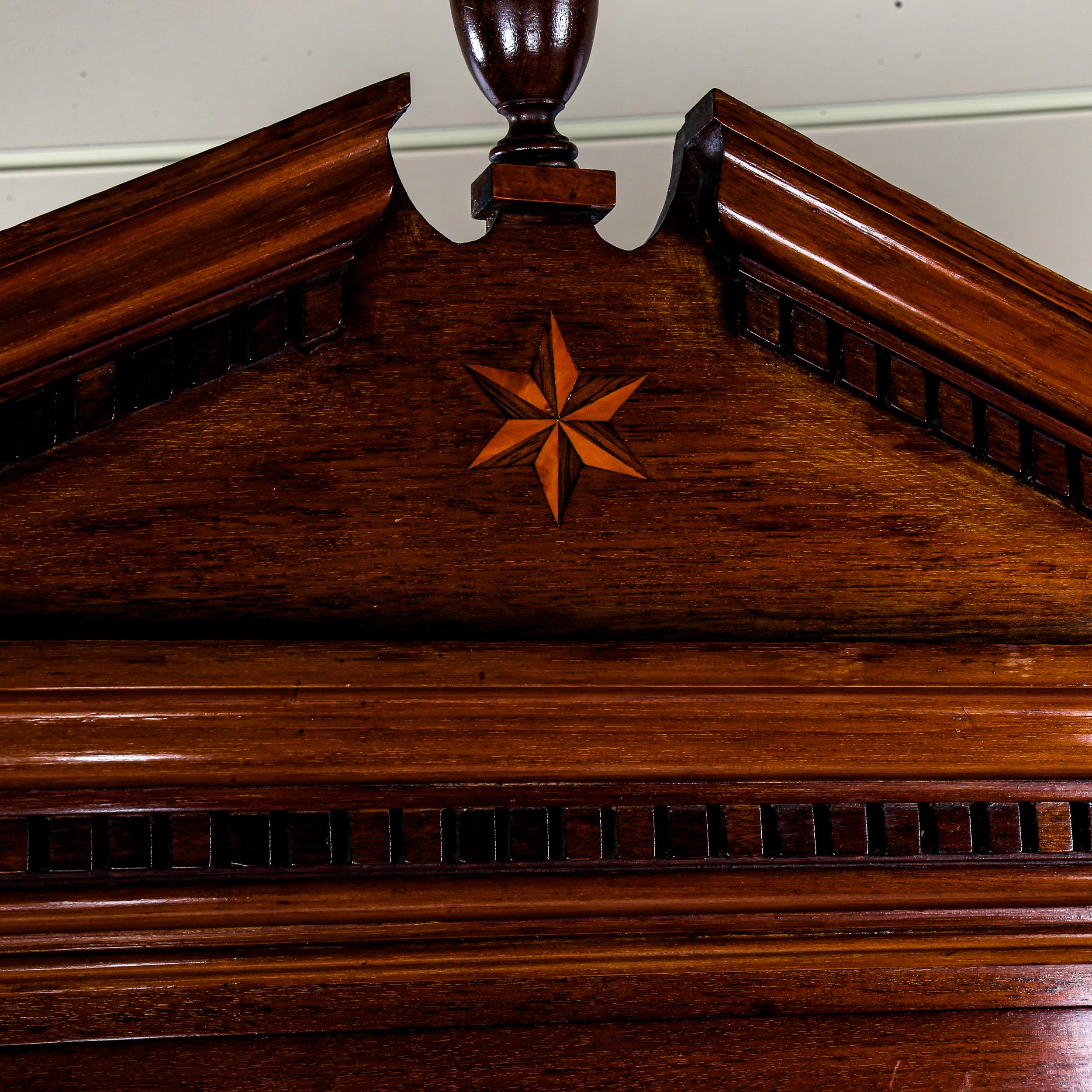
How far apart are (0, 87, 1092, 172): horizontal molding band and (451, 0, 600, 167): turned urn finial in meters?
0.31

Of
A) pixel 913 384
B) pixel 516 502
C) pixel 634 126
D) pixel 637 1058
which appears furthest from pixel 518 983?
pixel 634 126

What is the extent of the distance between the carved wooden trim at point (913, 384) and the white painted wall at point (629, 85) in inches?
12.6

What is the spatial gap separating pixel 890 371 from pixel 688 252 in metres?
0.11

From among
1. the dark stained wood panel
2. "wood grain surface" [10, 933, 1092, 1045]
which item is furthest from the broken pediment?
"wood grain surface" [10, 933, 1092, 1045]

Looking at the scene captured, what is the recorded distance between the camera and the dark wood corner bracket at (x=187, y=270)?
393mm

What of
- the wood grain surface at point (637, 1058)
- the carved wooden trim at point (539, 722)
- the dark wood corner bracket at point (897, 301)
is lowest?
the wood grain surface at point (637, 1058)

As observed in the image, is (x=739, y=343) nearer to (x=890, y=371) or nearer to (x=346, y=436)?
(x=890, y=371)

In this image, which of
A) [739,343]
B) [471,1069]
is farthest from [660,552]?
[471,1069]

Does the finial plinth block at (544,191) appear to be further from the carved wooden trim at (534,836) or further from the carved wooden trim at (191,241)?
the carved wooden trim at (534,836)

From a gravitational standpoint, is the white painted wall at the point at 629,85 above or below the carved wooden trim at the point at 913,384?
above

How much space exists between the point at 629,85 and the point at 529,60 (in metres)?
0.36

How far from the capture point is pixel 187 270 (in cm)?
40

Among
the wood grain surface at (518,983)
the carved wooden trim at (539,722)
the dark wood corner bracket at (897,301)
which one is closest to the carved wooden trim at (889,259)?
the dark wood corner bracket at (897,301)

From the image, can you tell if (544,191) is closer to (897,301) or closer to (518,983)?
(897,301)
